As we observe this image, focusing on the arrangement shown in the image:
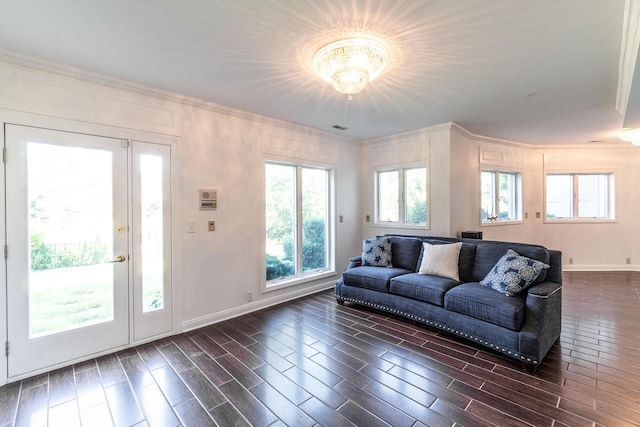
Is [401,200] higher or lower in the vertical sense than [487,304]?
higher

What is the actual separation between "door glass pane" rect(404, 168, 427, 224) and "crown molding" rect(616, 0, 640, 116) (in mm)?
2416

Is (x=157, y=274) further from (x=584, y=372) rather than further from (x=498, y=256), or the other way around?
(x=584, y=372)

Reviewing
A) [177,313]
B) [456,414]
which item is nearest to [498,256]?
[456,414]

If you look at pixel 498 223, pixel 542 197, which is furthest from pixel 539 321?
pixel 542 197

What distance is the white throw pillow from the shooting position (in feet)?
11.7

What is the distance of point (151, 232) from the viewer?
3072mm


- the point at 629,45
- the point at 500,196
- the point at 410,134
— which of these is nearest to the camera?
the point at 629,45

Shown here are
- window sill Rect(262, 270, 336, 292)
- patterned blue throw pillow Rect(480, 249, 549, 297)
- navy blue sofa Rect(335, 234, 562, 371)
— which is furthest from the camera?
window sill Rect(262, 270, 336, 292)

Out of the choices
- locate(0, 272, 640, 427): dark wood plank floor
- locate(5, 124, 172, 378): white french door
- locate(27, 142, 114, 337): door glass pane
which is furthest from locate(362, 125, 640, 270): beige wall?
locate(27, 142, 114, 337): door glass pane

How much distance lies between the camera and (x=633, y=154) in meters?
5.95

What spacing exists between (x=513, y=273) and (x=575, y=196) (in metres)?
5.16

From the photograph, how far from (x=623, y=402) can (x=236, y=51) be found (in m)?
3.92

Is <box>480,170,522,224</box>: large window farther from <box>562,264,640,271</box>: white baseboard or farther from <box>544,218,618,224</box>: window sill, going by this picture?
<box>562,264,640,271</box>: white baseboard

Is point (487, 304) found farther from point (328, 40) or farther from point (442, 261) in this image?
point (328, 40)
